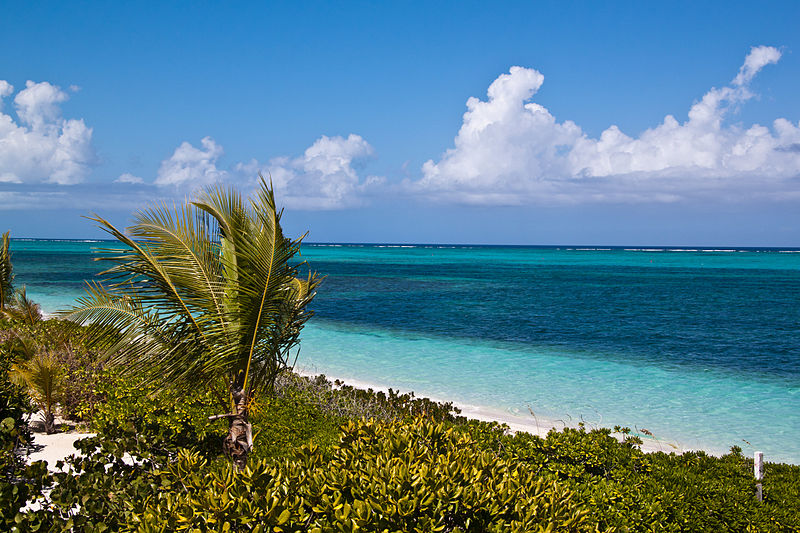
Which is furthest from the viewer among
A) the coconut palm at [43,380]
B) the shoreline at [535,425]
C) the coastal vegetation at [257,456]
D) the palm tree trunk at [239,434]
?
the shoreline at [535,425]

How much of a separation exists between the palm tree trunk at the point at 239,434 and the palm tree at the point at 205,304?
0.01 meters

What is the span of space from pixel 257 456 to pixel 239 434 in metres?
0.63

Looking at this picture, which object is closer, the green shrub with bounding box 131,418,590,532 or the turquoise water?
the green shrub with bounding box 131,418,590,532

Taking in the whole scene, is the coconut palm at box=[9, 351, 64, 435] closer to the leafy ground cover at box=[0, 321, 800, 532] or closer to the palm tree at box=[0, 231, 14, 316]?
the leafy ground cover at box=[0, 321, 800, 532]

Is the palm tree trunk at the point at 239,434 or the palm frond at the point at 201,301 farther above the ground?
the palm frond at the point at 201,301

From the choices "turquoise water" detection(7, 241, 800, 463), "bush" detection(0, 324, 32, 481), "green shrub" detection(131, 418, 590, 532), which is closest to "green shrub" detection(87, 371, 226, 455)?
"bush" detection(0, 324, 32, 481)

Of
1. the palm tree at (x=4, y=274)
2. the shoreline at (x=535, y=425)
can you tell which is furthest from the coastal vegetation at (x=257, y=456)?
the palm tree at (x=4, y=274)

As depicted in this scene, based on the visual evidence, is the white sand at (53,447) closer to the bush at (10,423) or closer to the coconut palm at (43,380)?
the coconut palm at (43,380)

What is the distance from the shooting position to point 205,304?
19.0 feet

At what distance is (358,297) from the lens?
116 ft

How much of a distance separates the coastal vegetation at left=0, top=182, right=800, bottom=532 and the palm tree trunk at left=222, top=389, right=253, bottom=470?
0.01 metres

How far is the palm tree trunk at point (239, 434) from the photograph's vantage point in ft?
19.2

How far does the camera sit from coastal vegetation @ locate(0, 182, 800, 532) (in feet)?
10.7

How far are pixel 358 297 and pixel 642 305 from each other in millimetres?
18006
